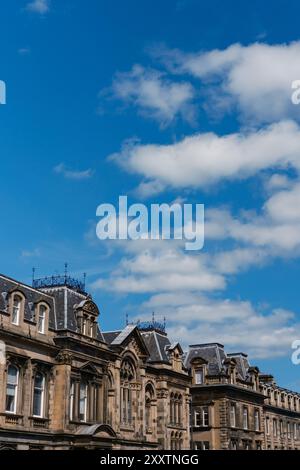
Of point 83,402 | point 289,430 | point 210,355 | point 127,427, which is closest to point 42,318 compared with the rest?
point 83,402

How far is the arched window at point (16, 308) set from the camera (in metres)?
44.0

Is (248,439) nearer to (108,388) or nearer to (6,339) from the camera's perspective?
(108,388)

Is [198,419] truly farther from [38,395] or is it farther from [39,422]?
[39,422]

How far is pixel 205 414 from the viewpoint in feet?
245

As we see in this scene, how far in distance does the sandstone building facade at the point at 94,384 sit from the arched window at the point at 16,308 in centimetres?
6

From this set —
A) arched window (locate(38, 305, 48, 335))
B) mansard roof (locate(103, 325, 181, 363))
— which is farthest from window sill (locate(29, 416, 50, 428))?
mansard roof (locate(103, 325, 181, 363))

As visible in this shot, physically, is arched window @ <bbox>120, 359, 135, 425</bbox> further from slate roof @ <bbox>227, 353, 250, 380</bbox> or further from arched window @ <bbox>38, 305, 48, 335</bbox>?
slate roof @ <bbox>227, 353, 250, 380</bbox>

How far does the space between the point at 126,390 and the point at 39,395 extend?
11.9m

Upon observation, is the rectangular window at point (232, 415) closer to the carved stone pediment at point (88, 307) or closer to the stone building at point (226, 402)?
the stone building at point (226, 402)

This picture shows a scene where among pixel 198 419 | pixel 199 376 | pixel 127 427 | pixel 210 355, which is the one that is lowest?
pixel 127 427

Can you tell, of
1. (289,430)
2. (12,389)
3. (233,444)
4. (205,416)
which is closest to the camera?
(12,389)

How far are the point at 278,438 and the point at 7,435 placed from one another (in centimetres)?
5716

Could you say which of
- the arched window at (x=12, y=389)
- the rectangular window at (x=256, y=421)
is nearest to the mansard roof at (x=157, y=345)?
the arched window at (x=12, y=389)

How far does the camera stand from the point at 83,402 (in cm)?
5012
